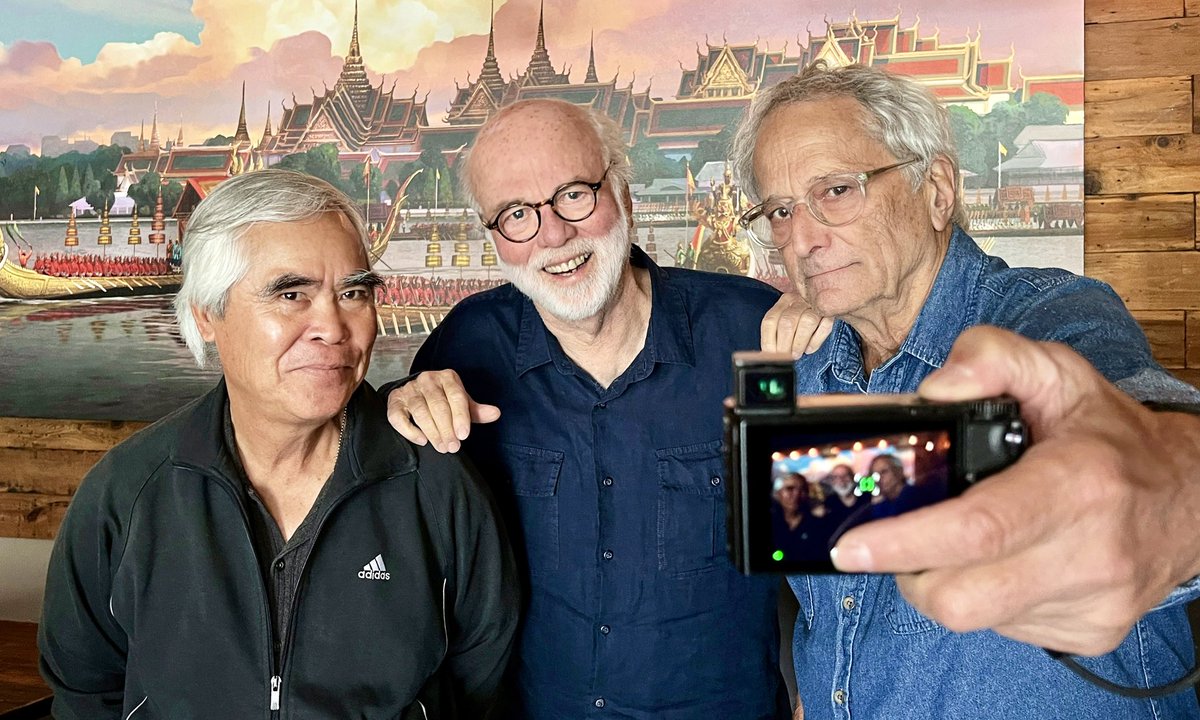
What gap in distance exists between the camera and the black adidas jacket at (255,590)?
145cm

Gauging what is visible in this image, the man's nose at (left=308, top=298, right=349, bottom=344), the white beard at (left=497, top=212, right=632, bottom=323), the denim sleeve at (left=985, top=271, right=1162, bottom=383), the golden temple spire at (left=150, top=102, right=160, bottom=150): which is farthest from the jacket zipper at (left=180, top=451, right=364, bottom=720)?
the golden temple spire at (left=150, top=102, right=160, bottom=150)

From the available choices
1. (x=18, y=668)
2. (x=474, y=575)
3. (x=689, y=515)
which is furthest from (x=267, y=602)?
(x=18, y=668)

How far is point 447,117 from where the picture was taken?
3.19 metres

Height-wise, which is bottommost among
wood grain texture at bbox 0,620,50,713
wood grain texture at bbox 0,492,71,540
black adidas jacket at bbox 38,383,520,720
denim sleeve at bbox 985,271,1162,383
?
wood grain texture at bbox 0,620,50,713

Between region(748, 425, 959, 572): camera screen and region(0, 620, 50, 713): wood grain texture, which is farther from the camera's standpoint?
region(0, 620, 50, 713): wood grain texture

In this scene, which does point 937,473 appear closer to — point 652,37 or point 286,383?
point 286,383

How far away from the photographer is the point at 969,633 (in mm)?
1139

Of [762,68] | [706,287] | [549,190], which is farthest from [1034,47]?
[549,190]

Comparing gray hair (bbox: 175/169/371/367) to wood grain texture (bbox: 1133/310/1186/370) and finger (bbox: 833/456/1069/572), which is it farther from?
wood grain texture (bbox: 1133/310/1186/370)

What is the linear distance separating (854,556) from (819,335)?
100 centimetres

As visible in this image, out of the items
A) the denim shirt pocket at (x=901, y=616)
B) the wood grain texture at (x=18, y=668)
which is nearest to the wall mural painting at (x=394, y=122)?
the wood grain texture at (x=18, y=668)

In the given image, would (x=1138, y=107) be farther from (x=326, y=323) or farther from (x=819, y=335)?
(x=326, y=323)

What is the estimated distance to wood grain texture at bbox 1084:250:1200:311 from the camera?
2.69 m

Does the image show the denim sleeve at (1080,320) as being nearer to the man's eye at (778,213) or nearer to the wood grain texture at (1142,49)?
the man's eye at (778,213)
